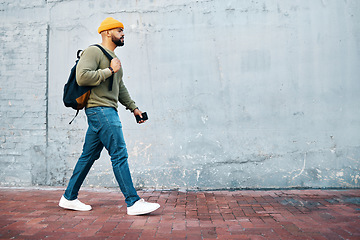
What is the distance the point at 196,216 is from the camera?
3.13 meters

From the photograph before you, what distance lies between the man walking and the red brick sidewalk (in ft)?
0.47

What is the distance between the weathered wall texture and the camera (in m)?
4.47

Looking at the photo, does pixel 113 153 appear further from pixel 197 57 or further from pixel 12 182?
pixel 12 182

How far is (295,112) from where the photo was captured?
177 inches

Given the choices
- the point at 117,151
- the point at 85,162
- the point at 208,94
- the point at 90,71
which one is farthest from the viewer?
the point at 208,94

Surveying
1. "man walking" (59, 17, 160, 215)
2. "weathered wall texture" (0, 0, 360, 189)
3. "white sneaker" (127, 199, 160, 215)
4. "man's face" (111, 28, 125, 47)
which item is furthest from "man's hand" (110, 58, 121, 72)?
"weathered wall texture" (0, 0, 360, 189)

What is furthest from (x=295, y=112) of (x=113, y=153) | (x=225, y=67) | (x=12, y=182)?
(x=12, y=182)

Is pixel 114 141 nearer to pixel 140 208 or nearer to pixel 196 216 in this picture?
pixel 140 208

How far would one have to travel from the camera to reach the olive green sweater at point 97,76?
3059 millimetres

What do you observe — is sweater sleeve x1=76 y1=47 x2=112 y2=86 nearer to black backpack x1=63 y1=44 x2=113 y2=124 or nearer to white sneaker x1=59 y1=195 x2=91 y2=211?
black backpack x1=63 y1=44 x2=113 y2=124

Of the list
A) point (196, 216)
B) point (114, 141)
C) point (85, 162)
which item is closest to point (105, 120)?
point (114, 141)

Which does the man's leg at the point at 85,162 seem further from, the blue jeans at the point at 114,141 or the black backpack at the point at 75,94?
the black backpack at the point at 75,94

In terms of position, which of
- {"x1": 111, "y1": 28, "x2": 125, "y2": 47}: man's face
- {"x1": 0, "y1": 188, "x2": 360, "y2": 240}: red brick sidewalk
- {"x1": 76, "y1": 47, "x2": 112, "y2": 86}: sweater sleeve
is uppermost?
{"x1": 111, "y1": 28, "x2": 125, "y2": 47}: man's face

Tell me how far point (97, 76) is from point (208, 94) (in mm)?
1878
